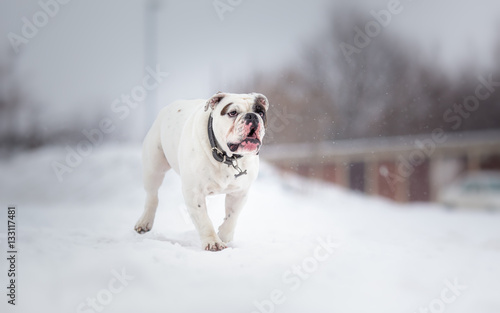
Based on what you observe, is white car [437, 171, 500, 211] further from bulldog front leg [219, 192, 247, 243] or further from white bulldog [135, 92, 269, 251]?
white bulldog [135, 92, 269, 251]

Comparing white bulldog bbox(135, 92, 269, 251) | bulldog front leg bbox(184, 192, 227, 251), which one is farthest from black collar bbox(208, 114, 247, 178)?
bulldog front leg bbox(184, 192, 227, 251)

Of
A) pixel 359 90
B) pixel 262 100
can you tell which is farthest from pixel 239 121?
pixel 359 90

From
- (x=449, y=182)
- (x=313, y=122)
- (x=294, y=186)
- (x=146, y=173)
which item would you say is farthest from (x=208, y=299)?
(x=449, y=182)

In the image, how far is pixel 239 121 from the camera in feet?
6.96

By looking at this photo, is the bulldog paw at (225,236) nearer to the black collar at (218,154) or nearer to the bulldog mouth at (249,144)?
the black collar at (218,154)

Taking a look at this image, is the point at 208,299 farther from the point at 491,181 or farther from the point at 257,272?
the point at 491,181

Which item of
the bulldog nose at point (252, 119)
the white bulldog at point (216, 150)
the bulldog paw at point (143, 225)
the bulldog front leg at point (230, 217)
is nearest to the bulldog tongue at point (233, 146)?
the white bulldog at point (216, 150)

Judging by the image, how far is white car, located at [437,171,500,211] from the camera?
8.68 meters

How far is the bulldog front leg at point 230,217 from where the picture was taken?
263 centimetres

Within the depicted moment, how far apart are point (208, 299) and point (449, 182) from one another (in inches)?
378

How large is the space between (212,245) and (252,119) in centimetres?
73

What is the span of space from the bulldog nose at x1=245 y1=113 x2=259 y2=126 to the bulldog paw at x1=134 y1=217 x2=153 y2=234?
1161 mm

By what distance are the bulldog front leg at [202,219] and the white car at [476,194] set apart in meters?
7.60

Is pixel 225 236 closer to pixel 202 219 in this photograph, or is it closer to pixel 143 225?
pixel 202 219
